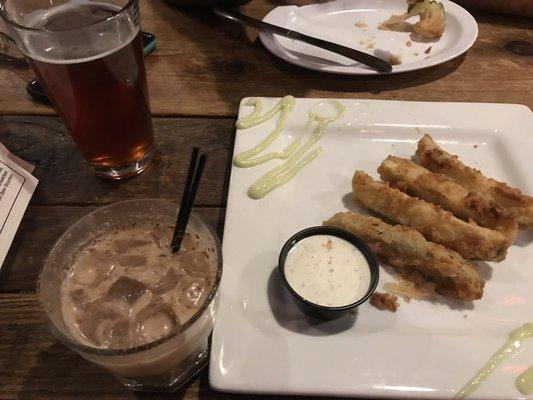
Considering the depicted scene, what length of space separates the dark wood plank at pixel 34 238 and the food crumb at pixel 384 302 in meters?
0.66

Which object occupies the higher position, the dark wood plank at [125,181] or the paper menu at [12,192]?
the paper menu at [12,192]

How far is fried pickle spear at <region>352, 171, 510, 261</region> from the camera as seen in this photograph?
1.73m

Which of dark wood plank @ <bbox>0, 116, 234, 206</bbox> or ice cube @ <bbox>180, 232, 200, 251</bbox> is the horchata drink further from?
dark wood plank @ <bbox>0, 116, 234, 206</bbox>

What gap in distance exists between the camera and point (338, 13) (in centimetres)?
316

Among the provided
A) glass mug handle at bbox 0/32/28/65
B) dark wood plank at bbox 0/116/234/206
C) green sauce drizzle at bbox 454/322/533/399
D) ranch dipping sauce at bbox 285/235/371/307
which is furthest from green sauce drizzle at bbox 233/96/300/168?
glass mug handle at bbox 0/32/28/65

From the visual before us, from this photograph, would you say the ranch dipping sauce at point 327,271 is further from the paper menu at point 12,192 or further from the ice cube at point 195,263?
the paper menu at point 12,192

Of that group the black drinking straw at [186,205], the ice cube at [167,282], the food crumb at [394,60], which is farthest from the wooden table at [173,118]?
the black drinking straw at [186,205]

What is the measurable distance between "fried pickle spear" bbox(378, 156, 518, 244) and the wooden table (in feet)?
2.31

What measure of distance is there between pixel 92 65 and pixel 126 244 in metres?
0.69

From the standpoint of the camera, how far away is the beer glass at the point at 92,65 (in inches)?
66.9

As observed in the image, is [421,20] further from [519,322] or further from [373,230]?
[519,322]

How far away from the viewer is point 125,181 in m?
2.16

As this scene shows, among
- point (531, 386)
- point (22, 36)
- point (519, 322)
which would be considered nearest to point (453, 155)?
point (519, 322)

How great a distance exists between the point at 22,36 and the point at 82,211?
0.72 metres
